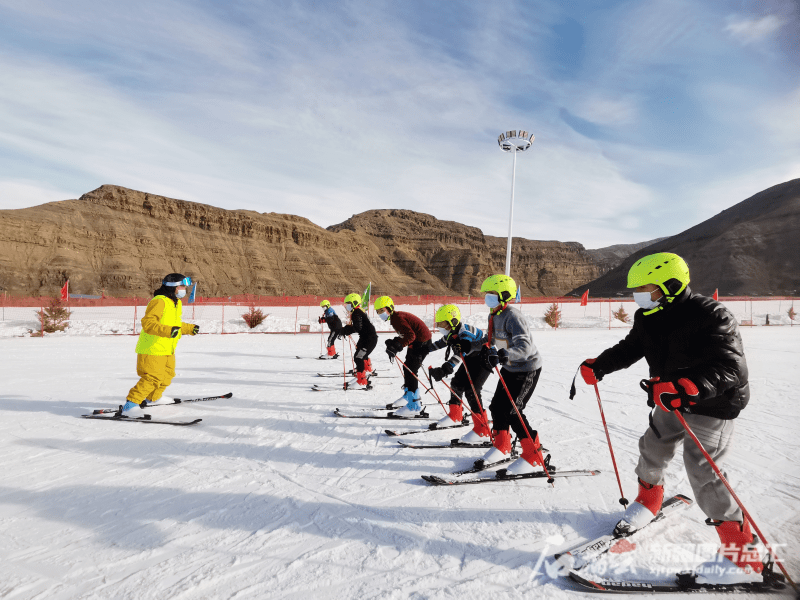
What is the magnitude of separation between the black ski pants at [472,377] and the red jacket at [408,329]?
132 centimetres

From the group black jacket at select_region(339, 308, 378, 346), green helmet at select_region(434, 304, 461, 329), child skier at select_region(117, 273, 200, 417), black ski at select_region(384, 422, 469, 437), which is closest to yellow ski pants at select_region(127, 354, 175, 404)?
child skier at select_region(117, 273, 200, 417)

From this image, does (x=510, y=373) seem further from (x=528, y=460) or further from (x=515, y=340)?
(x=528, y=460)

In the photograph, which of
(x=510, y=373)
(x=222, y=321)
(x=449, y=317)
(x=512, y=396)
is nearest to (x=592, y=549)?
(x=512, y=396)

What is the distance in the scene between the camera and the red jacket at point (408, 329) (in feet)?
21.1

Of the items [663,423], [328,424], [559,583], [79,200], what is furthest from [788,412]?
[79,200]

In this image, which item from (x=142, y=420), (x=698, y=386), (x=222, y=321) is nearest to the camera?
(x=698, y=386)

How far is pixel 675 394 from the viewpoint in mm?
2279

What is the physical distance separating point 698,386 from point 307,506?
2.85 metres

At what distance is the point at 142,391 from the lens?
5.74 meters

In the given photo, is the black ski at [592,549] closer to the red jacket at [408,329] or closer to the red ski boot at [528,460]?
the red ski boot at [528,460]

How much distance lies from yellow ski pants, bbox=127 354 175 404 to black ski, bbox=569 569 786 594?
5.73m

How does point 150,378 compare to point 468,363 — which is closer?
point 468,363

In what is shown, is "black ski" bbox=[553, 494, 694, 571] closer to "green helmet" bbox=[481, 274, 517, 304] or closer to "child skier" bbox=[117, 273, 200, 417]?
"green helmet" bbox=[481, 274, 517, 304]

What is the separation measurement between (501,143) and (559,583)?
23.6 m
